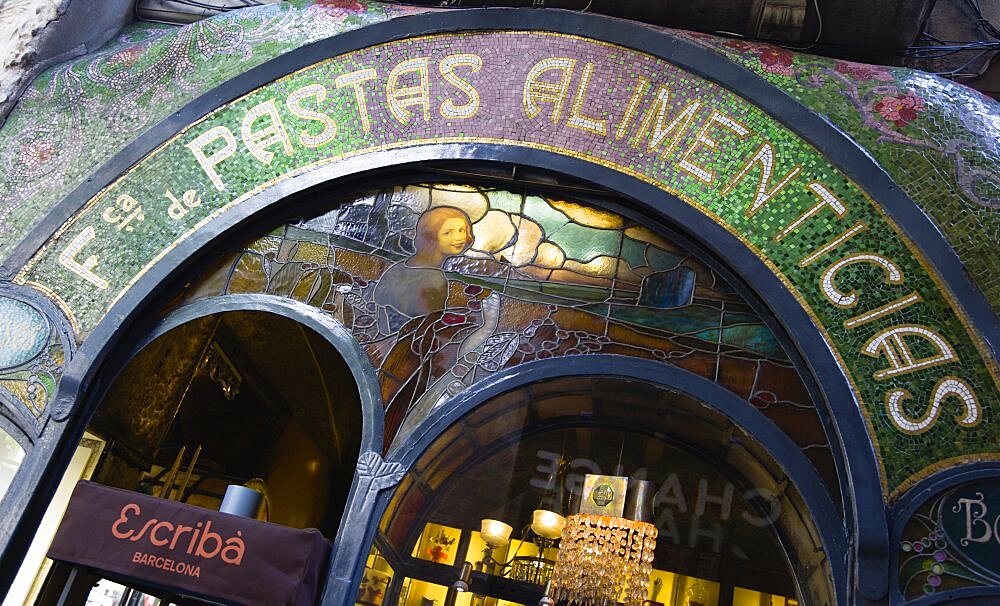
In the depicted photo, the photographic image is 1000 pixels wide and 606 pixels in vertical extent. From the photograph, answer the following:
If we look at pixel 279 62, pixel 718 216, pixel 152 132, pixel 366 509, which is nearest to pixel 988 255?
pixel 718 216

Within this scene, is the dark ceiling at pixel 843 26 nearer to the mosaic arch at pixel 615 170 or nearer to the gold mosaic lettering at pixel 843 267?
the mosaic arch at pixel 615 170

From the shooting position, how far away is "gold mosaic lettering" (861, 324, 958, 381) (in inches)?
165

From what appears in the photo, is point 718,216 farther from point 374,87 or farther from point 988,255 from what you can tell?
point 374,87

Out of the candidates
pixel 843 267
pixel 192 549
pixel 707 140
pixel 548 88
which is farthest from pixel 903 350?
pixel 192 549

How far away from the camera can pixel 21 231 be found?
5320mm

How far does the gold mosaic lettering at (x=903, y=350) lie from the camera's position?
13.7 feet

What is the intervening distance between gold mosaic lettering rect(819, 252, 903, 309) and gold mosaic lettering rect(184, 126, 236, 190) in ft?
11.8

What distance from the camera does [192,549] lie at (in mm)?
4492

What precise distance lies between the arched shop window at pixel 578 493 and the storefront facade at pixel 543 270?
27 millimetres

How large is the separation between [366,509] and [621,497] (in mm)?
1758

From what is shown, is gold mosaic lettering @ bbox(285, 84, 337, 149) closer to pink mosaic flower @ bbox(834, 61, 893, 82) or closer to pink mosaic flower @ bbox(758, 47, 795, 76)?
pink mosaic flower @ bbox(758, 47, 795, 76)

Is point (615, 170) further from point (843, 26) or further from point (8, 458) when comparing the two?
point (8, 458)

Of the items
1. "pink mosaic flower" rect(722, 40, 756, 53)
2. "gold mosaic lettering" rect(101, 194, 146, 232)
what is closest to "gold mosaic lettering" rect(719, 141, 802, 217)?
"pink mosaic flower" rect(722, 40, 756, 53)

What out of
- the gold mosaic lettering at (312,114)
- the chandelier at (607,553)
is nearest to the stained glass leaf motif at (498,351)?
the chandelier at (607,553)
